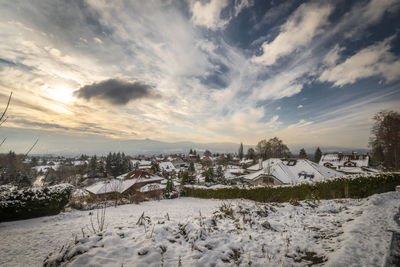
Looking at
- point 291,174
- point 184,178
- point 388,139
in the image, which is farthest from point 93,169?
point 388,139

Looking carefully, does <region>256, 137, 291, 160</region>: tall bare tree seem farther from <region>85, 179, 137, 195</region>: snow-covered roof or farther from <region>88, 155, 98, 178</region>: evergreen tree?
<region>88, 155, 98, 178</region>: evergreen tree

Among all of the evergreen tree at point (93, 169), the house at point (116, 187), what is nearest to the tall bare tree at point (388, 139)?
the house at point (116, 187)

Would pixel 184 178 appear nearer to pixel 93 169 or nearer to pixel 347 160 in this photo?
pixel 93 169

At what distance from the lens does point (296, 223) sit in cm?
549

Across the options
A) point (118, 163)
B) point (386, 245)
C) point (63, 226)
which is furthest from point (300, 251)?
point (118, 163)

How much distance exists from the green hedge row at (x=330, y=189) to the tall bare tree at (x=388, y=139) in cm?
1937

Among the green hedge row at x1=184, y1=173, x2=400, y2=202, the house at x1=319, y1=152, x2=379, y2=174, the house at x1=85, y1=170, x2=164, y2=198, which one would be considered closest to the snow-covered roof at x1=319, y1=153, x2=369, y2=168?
the house at x1=319, y1=152, x2=379, y2=174

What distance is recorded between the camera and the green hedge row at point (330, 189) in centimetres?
1016

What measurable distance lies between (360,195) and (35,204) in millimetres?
22545

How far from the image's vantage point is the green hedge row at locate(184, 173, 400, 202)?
1016cm

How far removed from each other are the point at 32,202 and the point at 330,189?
2161cm

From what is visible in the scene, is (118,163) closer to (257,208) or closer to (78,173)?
(78,173)

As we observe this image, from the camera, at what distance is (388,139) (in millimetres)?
22016

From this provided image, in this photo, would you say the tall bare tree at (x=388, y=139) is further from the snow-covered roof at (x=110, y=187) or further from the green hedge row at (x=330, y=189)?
the snow-covered roof at (x=110, y=187)
